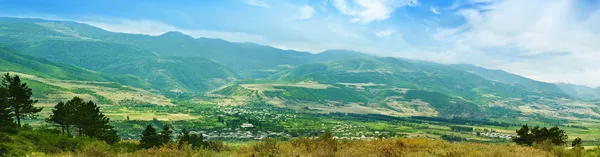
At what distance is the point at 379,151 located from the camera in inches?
842

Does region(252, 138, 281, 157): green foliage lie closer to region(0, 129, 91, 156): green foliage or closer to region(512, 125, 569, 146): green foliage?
region(0, 129, 91, 156): green foliage

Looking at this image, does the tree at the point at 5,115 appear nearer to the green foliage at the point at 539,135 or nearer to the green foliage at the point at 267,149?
the green foliage at the point at 267,149

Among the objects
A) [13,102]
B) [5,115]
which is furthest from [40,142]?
[13,102]

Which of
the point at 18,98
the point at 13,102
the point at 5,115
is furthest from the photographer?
the point at 18,98

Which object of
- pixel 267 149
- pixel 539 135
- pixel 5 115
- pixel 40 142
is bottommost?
pixel 40 142

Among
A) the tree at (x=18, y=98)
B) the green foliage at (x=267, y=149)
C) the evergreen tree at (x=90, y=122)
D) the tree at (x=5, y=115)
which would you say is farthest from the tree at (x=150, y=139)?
the green foliage at (x=267, y=149)

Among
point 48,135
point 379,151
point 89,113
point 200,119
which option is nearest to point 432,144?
point 379,151

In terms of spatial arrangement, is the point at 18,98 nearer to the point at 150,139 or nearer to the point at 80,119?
the point at 80,119

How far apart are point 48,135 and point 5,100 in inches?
260

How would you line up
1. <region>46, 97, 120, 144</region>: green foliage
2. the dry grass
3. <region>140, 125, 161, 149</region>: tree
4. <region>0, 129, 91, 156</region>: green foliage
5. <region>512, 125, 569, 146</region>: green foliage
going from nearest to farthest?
the dry grass → <region>0, 129, 91, 156</region>: green foliage → <region>512, 125, 569, 146</region>: green foliage → <region>46, 97, 120, 144</region>: green foliage → <region>140, 125, 161, 149</region>: tree

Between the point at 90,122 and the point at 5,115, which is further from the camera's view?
the point at 90,122

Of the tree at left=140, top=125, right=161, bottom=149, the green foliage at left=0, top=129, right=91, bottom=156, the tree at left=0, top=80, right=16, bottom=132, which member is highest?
the tree at left=0, top=80, right=16, bottom=132

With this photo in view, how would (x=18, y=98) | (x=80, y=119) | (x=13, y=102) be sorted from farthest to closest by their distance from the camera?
(x=80, y=119), (x=18, y=98), (x=13, y=102)

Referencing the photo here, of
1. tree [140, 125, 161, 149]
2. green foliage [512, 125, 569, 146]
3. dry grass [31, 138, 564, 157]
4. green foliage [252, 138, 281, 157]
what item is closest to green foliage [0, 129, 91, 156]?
tree [140, 125, 161, 149]
